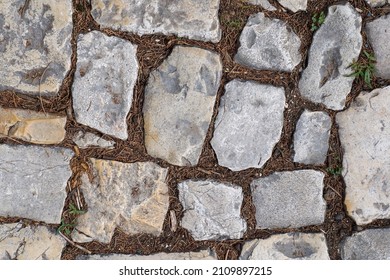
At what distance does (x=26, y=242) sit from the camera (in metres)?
2.39

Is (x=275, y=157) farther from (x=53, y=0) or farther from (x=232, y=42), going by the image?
(x=53, y=0)

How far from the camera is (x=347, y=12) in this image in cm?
226

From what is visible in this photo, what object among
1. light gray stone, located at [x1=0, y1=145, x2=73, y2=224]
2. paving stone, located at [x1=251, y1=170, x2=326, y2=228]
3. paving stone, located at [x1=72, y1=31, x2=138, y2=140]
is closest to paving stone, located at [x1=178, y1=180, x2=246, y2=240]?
paving stone, located at [x1=251, y1=170, x2=326, y2=228]

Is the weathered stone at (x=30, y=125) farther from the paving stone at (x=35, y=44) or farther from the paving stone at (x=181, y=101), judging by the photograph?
the paving stone at (x=181, y=101)

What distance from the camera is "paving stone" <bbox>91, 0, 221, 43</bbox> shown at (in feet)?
7.31

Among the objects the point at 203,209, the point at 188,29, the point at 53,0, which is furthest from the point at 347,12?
the point at 53,0

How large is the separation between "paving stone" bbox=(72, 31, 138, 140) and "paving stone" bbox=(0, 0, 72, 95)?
93 millimetres

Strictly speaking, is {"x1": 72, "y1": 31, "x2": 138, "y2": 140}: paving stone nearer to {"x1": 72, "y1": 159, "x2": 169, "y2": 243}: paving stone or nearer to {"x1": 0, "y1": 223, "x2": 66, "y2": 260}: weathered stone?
{"x1": 72, "y1": 159, "x2": 169, "y2": 243}: paving stone

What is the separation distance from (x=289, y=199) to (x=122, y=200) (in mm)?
896

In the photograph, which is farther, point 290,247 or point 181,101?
point 290,247

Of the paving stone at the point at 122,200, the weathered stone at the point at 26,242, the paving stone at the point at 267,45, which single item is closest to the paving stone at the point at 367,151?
the paving stone at the point at 267,45

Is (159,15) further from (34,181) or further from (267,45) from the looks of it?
(34,181)

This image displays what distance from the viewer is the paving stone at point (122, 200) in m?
2.35

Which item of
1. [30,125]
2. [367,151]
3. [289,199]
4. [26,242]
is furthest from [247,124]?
[26,242]
